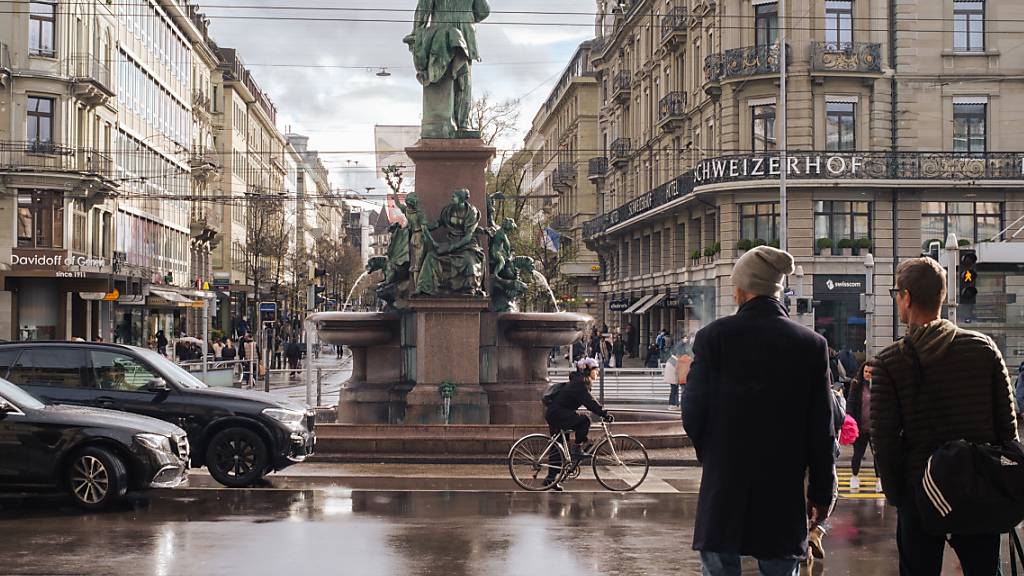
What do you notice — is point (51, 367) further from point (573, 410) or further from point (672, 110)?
point (672, 110)

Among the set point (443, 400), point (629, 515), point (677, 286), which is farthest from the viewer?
point (677, 286)

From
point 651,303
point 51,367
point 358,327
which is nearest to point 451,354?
point 358,327

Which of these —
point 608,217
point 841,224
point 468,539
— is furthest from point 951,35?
point 468,539

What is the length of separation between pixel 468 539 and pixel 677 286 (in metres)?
47.2

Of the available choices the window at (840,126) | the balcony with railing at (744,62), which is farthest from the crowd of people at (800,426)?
the window at (840,126)

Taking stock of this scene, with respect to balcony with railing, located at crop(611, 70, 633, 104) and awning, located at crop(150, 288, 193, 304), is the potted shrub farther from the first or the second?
awning, located at crop(150, 288, 193, 304)

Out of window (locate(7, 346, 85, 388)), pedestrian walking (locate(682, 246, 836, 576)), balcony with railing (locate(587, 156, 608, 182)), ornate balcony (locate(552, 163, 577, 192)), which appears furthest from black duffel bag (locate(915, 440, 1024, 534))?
ornate balcony (locate(552, 163, 577, 192))

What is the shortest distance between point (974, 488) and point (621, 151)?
65700 millimetres

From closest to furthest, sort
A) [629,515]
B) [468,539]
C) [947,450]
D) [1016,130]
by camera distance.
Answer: [947,450]
[468,539]
[629,515]
[1016,130]

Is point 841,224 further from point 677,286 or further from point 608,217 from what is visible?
point 608,217

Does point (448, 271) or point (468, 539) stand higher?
point (448, 271)

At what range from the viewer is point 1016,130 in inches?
1870

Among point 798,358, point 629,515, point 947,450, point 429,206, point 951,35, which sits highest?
point 951,35

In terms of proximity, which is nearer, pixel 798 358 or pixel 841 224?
pixel 798 358
